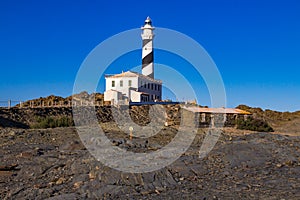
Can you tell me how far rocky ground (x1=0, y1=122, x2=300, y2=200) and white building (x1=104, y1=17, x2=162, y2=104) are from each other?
2270cm

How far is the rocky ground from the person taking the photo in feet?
29.2

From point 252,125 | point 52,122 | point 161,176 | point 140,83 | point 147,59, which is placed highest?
point 147,59

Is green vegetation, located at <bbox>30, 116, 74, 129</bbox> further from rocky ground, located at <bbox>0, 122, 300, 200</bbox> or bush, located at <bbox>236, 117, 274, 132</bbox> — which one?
bush, located at <bbox>236, 117, 274, 132</bbox>

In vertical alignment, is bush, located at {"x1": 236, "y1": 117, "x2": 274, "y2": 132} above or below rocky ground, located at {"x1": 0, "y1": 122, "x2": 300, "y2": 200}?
above

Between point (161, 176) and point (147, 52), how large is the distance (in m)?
34.7

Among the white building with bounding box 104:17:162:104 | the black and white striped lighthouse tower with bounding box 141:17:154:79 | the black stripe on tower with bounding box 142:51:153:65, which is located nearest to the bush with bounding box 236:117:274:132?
the white building with bounding box 104:17:162:104

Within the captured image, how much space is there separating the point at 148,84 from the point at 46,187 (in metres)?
32.7

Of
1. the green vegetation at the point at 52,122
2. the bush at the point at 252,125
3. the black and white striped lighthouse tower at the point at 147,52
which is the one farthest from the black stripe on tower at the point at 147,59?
the green vegetation at the point at 52,122

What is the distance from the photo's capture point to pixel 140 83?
131 feet

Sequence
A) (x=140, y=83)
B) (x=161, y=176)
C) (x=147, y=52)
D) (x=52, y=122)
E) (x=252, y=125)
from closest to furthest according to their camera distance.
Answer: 1. (x=161, y=176)
2. (x=52, y=122)
3. (x=252, y=125)
4. (x=140, y=83)
5. (x=147, y=52)

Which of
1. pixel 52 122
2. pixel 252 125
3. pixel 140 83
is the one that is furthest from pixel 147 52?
pixel 52 122

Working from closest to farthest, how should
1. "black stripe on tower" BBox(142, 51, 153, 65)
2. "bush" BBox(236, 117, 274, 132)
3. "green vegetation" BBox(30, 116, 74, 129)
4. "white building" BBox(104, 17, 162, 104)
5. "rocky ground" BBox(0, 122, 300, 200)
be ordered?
"rocky ground" BBox(0, 122, 300, 200) → "green vegetation" BBox(30, 116, 74, 129) → "bush" BBox(236, 117, 274, 132) → "white building" BBox(104, 17, 162, 104) → "black stripe on tower" BBox(142, 51, 153, 65)

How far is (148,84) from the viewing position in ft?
137

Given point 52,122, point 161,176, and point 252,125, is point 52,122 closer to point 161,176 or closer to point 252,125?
point 252,125
